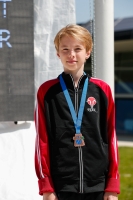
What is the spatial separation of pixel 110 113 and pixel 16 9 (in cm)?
173

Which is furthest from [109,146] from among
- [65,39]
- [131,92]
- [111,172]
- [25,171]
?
[131,92]

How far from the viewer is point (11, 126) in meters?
3.79

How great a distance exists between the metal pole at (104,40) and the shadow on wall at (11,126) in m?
0.75

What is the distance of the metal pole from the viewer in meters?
3.73

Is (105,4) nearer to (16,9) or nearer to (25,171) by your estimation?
(16,9)

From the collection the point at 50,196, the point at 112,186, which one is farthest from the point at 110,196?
the point at 50,196

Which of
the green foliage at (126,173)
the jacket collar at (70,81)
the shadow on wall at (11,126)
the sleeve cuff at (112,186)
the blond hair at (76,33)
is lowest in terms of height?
the green foliage at (126,173)

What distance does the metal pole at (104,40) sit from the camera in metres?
3.73

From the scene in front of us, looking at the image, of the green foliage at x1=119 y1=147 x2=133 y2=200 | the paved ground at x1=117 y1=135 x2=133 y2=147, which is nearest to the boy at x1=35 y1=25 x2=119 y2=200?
the green foliage at x1=119 y1=147 x2=133 y2=200

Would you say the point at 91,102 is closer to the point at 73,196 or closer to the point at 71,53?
the point at 71,53

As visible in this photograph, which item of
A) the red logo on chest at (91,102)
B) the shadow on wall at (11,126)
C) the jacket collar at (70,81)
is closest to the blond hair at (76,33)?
the jacket collar at (70,81)

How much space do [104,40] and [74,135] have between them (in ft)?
5.64

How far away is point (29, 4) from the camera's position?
373 centimetres

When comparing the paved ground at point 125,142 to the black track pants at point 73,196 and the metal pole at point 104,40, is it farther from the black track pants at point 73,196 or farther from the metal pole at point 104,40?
the black track pants at point 73,196
